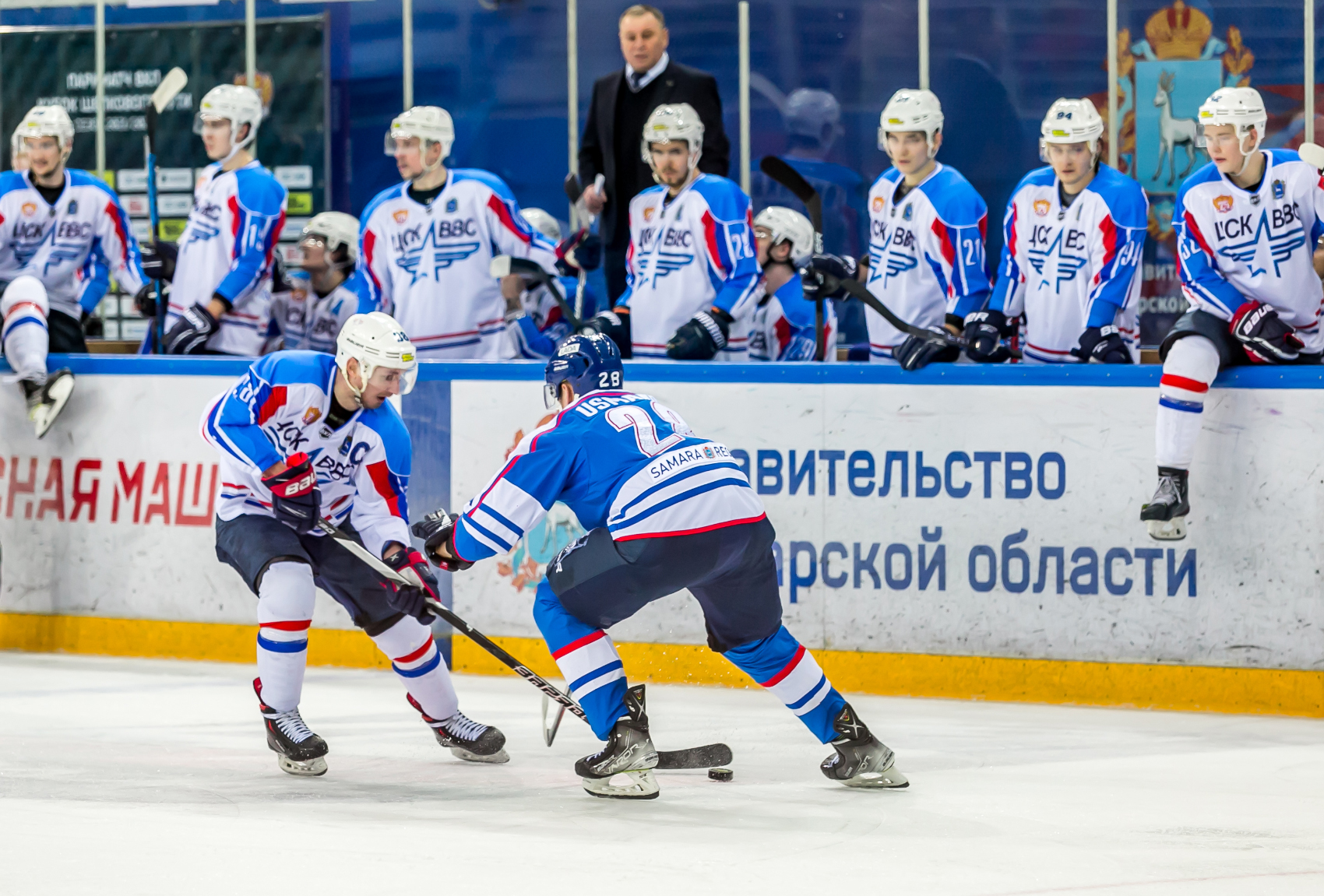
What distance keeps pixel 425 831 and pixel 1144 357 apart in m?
4.12

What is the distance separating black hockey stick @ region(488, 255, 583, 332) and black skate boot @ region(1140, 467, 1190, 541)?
2475mm

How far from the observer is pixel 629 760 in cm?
425

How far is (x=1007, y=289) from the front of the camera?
6051 millimetres

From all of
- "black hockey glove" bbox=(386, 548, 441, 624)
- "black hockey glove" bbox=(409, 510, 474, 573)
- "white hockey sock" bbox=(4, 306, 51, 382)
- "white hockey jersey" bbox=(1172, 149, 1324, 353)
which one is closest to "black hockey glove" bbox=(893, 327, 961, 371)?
"white hockey jersey" bbox=(1172, 149, 1324, 353)

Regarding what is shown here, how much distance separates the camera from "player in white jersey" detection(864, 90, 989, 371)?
6133 millimetres

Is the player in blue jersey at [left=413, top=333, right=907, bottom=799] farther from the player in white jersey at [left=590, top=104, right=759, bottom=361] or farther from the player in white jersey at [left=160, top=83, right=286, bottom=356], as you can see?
the player in white jersey at [left=160, top=83, right=286, bottom=356]

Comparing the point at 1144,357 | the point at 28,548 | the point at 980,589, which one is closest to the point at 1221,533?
the point at 980,589

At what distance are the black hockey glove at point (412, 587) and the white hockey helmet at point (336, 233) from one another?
3.07 metres

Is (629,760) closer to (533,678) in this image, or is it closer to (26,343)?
(533,678)

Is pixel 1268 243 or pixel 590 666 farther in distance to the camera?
pixel 1268 243

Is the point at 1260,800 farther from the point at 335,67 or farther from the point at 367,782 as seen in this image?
the point at 335,67

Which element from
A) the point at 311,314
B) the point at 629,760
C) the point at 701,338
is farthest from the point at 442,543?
the point at 311,314

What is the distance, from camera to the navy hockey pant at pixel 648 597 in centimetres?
421

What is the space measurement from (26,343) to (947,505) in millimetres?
3483
